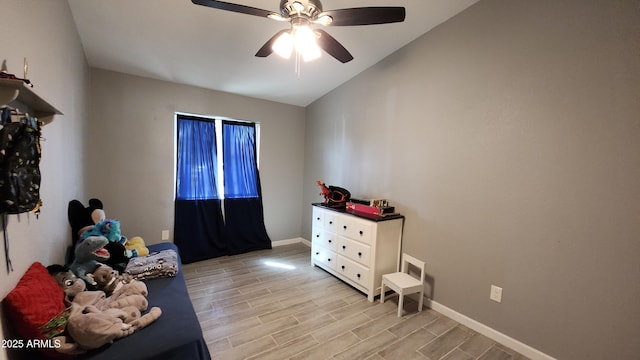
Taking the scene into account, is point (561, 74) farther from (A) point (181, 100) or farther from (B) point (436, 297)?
(A) point (181, 100)

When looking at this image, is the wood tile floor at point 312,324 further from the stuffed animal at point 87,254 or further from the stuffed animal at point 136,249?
the stuffed animal at point 87,254

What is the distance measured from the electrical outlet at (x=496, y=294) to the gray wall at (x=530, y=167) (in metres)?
0.04

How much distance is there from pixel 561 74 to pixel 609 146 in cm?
56

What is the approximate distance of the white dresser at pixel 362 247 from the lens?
8.44 ft

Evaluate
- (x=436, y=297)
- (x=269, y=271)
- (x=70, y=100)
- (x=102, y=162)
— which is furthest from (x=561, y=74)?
(x=102, y=162)

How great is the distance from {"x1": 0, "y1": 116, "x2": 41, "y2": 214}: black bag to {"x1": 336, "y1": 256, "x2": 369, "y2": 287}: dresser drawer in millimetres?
2447

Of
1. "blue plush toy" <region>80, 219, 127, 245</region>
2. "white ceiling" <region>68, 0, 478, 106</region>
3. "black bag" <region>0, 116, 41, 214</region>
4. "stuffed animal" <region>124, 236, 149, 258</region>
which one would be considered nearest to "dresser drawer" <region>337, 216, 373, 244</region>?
"white ceiling" <region>68, 0, 478, 106</region>

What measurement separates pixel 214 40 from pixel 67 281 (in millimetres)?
2229

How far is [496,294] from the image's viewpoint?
2043 millimetres

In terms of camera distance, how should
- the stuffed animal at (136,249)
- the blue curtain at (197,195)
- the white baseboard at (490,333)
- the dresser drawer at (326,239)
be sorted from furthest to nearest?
1. the blue curtain at (197,195)
2. the dresser drawer at (326,239)
3. the stuffed animal at (136,249)
4. the white baseboard at (490,333)

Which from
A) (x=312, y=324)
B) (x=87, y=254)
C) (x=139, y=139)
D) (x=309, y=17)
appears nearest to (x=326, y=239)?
(x=312, y=324)

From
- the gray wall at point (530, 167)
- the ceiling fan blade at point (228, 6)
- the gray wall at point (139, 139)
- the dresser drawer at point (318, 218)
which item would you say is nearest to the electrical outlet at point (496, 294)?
the gray wall at point (530, 167)

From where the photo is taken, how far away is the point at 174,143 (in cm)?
335

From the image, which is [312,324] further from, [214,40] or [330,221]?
[214,40]
